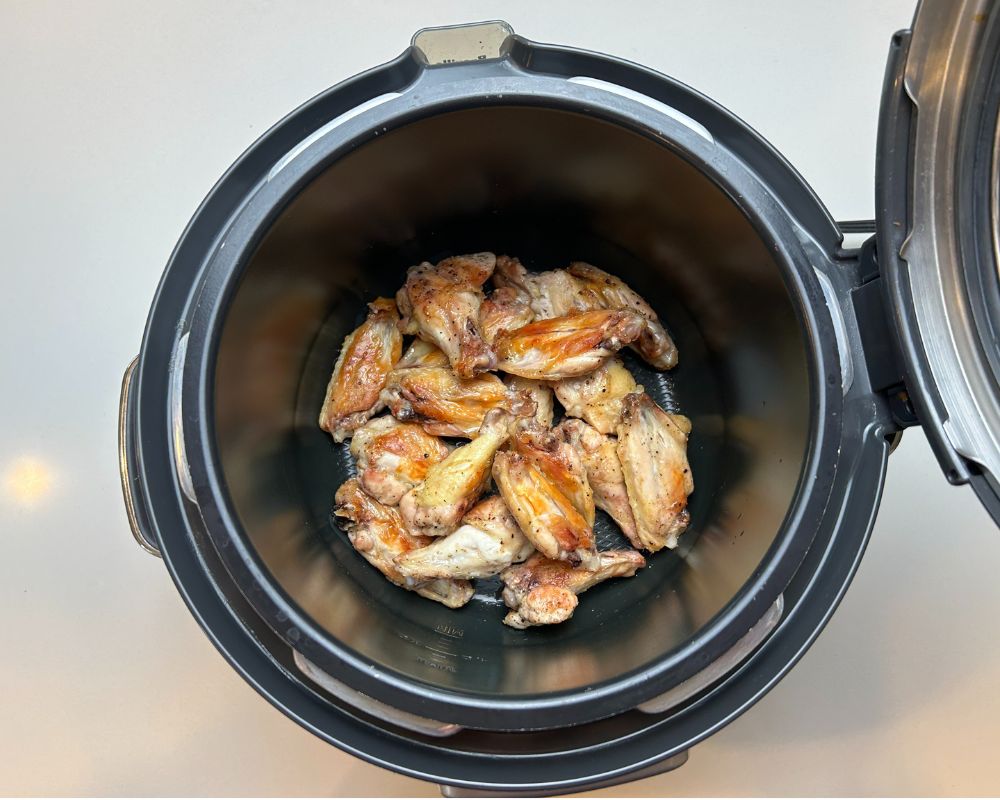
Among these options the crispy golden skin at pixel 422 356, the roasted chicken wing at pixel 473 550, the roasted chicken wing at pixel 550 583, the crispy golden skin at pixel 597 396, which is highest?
the crispy golden skin at pixel 422 356

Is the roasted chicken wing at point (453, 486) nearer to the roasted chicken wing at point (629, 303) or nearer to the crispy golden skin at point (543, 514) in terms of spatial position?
the crispy golden skin at point (543, 514)

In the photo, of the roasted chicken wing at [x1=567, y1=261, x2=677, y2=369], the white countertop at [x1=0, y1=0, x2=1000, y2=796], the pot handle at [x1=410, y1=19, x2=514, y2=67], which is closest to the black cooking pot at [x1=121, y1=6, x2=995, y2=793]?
the pot handle at [x1=410, y1=19, x2=514, y2=67]

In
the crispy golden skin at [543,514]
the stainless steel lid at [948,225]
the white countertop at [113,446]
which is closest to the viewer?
the stainless steel lid at [948,225]

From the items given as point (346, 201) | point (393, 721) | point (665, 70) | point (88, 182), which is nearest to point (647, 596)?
point (393, 721)

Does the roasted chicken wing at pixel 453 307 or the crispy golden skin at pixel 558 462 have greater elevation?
the roasted chicken wing at pixel 453 307

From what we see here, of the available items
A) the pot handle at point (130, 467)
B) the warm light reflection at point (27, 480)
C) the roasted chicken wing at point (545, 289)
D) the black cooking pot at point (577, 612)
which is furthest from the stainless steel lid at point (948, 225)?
the warm light reflection at point (27, 480)

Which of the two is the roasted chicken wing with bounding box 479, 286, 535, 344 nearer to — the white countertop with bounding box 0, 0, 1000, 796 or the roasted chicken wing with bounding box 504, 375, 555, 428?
the roasted chicken wing with bounding box 504, 375, 555, 428

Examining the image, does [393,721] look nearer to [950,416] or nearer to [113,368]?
[950,416]
